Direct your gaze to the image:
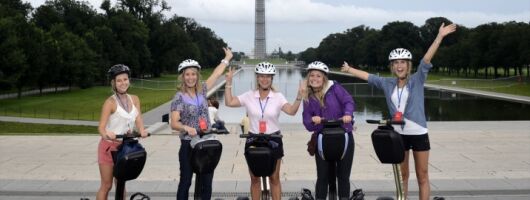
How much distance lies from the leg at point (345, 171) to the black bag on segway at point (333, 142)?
0.45 ft

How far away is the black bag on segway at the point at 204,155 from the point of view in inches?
→ 244

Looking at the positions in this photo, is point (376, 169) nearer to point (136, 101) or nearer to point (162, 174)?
point (162, 174)

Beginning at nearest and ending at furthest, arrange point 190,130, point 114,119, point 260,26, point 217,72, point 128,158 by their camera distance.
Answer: point 128,158
point 190,130
point 114,119
point 217,72
point 260,26

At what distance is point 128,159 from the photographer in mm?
6113

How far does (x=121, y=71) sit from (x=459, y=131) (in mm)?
13589

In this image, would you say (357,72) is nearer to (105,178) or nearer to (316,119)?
(316,119)

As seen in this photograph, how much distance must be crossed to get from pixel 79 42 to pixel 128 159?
1920 inches

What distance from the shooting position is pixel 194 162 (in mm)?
6266

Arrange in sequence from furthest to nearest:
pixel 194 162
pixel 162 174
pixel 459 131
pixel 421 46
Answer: pixel 421 46, pixel 459 131, pixel 162 174, pixel 194 162

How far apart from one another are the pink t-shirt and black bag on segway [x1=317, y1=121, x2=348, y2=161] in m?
0.56

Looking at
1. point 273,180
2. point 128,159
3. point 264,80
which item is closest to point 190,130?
point 128,159

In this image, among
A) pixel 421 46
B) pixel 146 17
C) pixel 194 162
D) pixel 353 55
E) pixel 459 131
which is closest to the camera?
pixel 194 162

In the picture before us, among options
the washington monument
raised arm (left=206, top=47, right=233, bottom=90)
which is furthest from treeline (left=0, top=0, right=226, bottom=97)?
the washington monument

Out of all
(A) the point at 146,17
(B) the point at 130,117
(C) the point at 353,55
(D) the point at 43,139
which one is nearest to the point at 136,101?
(B) the point at 130,117
